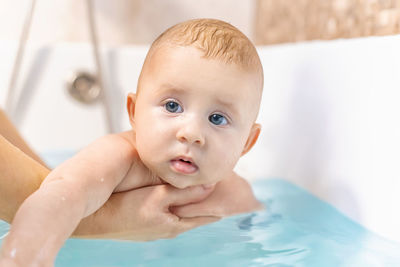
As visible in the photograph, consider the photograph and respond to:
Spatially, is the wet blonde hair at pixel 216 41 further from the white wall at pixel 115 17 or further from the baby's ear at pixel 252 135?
the white wall at pixel 115 17

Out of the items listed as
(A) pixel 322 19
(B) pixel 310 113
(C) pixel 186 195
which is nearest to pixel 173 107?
(C) pixel 186 195

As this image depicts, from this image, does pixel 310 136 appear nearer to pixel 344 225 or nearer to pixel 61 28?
pixel 344 225

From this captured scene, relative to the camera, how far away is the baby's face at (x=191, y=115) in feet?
2.79

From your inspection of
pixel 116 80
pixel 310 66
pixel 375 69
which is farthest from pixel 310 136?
pixel 116 80

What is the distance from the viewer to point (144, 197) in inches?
36.6

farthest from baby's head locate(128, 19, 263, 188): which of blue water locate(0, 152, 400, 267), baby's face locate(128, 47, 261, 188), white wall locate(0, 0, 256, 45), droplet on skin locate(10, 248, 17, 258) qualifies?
white wall locate(0, 0, 256, 45)

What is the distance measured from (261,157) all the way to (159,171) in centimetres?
71

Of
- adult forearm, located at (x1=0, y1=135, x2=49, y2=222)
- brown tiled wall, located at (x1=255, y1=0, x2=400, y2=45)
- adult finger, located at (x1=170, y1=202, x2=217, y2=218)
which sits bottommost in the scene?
adult forearm, located at (x1=0, y1=135, x2=49, y2=222)

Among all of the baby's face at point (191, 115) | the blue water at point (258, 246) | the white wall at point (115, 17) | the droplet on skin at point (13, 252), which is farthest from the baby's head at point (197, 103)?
the white wall at point (115, 17)

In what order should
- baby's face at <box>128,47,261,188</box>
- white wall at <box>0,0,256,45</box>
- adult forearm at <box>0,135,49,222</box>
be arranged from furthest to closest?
white wall at <box>0,0,256,45</box> < baby's face at <box>128,47,261,188</box> < adult forearm at <box>0,135,49,222</box>

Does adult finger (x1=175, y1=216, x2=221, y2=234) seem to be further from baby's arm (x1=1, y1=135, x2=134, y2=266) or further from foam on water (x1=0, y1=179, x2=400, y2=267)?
baby's arm (x1=1, y1=135, x2=134, y2=266)

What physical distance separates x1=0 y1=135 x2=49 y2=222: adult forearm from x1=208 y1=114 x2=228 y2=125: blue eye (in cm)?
28

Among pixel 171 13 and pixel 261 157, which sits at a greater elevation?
pixel 171 13

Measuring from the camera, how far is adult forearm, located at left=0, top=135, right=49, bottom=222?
75cm
